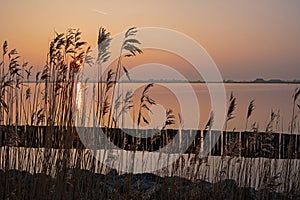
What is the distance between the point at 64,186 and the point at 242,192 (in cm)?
173

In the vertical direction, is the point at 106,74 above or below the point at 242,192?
above

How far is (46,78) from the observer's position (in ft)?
11.8

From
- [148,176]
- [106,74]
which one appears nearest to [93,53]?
[106,74]

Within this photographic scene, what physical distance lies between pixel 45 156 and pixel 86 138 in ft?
1.00

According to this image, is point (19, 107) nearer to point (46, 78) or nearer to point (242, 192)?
point (46, 78)

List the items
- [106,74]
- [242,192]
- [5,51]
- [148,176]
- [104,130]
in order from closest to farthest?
[106,74]
[5,51]
[104,130]
[242,192]
[148,176]

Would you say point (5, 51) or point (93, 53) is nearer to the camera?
point (93, 53)

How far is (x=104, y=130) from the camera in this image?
4.03 m

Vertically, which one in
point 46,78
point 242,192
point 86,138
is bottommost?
point 242,192

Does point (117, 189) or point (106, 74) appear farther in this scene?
point (117, 189)

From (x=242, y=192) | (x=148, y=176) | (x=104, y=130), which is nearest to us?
(x=104, y=130)

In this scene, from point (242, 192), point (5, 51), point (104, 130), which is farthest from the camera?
point (242, 192)

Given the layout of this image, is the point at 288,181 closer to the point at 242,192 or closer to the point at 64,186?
the point at 242,192

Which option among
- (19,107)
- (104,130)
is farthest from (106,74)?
(19,107)
